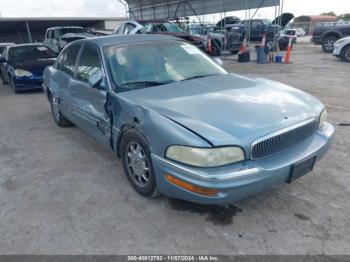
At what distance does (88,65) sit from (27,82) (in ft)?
18.6

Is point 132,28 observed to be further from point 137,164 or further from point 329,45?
point 137,164

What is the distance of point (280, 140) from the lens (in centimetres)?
244

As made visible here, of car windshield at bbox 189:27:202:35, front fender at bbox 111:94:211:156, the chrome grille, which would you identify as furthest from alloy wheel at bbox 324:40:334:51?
front fender at bbox 111:94:211:156

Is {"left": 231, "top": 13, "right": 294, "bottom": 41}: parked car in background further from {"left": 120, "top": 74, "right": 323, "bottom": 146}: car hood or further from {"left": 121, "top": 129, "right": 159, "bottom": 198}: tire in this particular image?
{"left": 121, "top": 129, "right": 159, "bottom": 198}: tire

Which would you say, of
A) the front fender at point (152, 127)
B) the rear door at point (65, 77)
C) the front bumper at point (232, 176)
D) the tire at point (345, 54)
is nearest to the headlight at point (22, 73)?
the rear door at point (65, 77)

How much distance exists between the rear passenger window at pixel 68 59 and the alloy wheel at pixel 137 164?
6.11ft

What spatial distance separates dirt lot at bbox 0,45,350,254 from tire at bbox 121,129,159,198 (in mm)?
149

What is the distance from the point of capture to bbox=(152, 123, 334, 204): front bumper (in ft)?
7.21

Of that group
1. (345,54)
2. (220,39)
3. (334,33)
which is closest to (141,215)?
(345,54)

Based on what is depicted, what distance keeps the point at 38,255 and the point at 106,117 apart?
152 cm

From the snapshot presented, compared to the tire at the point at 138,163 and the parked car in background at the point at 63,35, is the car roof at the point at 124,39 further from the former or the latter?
the parked car in background at the point at 63,35

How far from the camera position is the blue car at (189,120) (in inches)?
88.4

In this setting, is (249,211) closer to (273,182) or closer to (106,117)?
(273,182)

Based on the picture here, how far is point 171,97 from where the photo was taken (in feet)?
9.31
